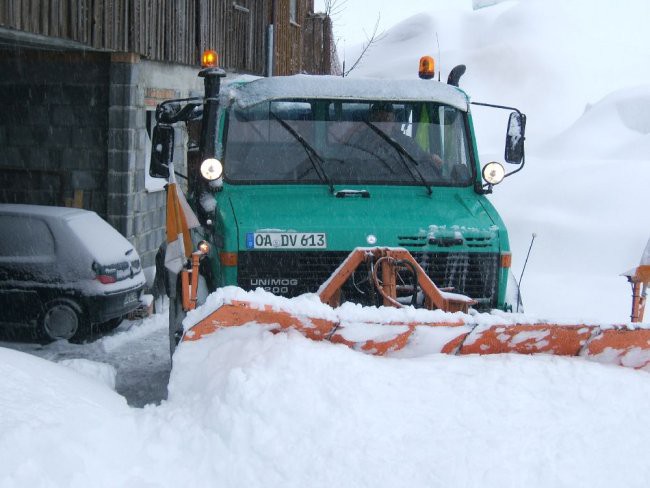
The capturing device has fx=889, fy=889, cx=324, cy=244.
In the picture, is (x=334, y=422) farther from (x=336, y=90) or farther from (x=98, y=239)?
(x=98, y=239)

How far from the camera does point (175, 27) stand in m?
13.5

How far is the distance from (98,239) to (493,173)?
461 cm

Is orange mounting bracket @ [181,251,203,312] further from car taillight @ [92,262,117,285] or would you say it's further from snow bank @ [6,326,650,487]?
car taillight @ [92,262,117,285]

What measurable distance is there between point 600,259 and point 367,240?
28.5ft

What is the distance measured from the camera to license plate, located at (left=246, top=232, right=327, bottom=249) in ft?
18.4

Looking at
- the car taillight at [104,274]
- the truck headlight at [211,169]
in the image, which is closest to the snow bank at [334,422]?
Result: the truck headlight at [211,169]

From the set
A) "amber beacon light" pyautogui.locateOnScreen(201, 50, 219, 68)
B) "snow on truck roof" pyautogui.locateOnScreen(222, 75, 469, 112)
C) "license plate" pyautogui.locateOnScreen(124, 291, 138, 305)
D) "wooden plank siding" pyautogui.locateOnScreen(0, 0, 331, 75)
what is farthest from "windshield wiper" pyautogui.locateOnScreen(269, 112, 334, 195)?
"wooden plank siding" pyautogui.locateOnScreen(0, 0, 331, 75)

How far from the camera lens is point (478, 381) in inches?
188

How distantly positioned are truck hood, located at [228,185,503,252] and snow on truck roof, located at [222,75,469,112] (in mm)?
652

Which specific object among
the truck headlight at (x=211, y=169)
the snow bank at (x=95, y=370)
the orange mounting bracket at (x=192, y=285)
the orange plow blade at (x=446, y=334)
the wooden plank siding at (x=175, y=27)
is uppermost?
the wooden plank siding at (x=175, y=27)

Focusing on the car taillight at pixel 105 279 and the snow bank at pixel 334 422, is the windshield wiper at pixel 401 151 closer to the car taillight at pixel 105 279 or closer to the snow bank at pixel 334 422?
the snow bank at pixel 334 422

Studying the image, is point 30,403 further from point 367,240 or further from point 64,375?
point 367,240

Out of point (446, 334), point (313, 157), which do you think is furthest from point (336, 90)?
point (446, 334)

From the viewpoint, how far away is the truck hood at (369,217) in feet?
18.4
